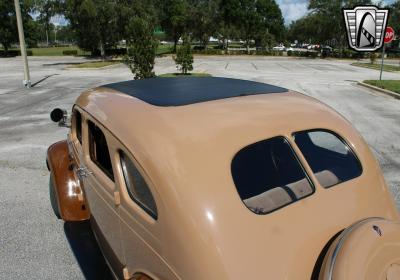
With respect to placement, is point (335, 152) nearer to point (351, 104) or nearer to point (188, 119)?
point (188, 119)

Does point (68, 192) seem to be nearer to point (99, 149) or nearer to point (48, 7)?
point (99, 149)

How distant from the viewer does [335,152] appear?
2979 mm

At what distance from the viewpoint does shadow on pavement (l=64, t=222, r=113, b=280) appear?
3.61 meters

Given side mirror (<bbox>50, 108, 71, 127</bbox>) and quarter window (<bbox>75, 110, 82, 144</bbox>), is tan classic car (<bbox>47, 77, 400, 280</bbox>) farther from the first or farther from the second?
side mirror (<bbox>50, 108, 71, 127</bbox>)

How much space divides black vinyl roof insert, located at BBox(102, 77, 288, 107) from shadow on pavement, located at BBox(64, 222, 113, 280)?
170 centimetres

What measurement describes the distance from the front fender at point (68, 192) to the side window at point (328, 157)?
2090mm

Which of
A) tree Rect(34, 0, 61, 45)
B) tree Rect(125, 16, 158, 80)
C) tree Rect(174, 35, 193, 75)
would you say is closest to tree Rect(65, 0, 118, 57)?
tree Rect(34, 0, 61, 45)

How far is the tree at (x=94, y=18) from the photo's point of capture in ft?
99.8

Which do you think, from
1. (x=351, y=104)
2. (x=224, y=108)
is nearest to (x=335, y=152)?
(x=224, y=108)

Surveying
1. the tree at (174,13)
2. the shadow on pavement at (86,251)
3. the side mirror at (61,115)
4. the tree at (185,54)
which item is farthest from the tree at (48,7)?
the shadow on pavement at (86,251)

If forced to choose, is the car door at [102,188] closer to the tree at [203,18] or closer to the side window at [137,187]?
the side window at [137,187]

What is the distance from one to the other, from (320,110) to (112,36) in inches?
1349

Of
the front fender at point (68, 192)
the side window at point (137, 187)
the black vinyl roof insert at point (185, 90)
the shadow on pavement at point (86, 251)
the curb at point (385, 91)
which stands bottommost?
the shadow on pavement at point (86, 251)

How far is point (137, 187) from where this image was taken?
240cm
